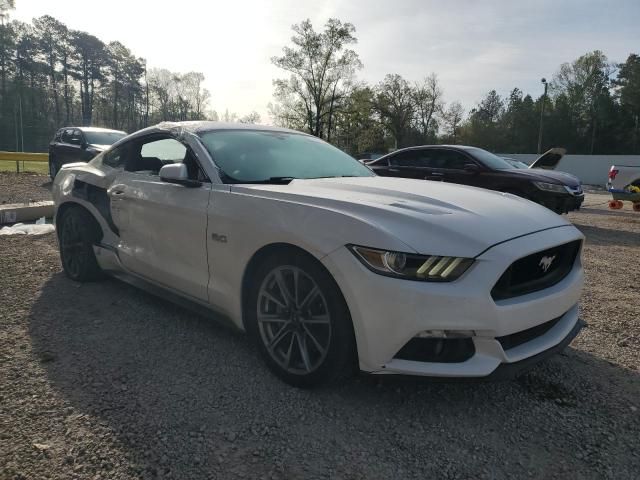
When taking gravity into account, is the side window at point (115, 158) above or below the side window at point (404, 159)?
below

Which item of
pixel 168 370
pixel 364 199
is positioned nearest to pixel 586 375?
pixel 364 199

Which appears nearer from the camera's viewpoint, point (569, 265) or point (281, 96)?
point (569, 265)

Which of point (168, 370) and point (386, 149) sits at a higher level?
point (386, 149)

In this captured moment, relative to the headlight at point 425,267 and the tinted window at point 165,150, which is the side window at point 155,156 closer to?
the tinted window at point 165,150

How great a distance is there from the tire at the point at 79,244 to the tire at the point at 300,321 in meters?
2.16

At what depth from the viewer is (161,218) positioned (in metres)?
3.22

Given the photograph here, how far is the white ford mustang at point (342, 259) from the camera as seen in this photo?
205 centimetres

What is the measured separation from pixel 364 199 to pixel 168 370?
4.99 ft

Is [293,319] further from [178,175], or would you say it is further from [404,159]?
[404,159]

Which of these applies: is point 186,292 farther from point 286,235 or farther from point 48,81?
point 48,81

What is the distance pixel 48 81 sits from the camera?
189 ft

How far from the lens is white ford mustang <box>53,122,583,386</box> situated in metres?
2.05

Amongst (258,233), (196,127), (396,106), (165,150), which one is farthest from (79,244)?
(396,106)

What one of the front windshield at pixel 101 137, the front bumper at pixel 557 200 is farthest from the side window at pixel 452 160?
the front windshield at pixel 101 137
